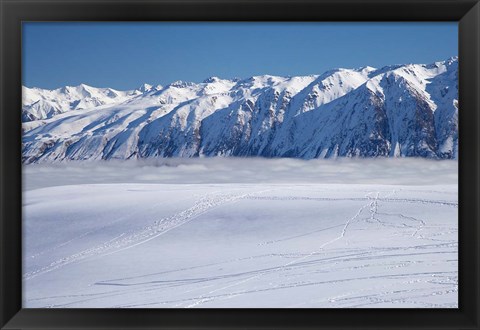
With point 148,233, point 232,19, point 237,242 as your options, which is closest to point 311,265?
point 237,242

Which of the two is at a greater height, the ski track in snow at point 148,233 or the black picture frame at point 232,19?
the black picture frame at point 232,19

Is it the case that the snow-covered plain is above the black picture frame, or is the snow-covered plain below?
below

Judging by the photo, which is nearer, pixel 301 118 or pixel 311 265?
pixel 311 265

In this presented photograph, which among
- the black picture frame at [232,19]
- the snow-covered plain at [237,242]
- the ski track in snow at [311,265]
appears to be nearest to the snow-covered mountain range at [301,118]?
the snow-covered plain at [237,242]

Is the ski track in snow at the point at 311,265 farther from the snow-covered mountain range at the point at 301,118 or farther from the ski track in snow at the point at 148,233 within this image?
the snow-covered mountain range at the point at 301,118

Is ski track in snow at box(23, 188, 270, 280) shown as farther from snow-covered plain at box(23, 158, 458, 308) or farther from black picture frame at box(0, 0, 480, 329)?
black picture frame at box(0, 0, 480, 329)

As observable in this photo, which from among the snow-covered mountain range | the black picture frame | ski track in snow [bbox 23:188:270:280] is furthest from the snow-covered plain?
the snow-covered mountain range

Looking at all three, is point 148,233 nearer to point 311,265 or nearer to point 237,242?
point 237,242
